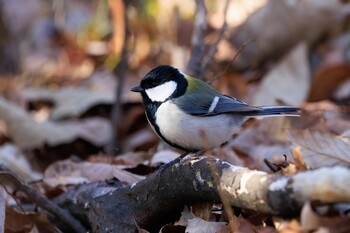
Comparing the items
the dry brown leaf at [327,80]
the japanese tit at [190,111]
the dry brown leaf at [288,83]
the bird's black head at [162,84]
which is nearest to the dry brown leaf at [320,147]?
the japanese tit at [190,111]

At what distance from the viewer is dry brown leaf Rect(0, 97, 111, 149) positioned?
188 inches

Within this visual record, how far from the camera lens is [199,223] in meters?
2.48

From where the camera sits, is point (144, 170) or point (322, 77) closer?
point (144, 170)

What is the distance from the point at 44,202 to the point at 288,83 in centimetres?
226

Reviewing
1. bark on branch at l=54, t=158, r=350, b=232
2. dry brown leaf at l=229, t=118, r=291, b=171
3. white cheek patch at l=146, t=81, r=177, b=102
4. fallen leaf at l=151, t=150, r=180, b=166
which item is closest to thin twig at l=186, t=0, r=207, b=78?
dry brown leaf at l=229, t=118, r=291, b=171

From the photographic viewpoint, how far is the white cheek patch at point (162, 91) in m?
3.17

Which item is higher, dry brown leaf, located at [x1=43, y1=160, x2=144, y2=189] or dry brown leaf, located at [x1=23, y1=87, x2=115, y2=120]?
dry brown leaf, located at [x1=43, y1=160, x2=144, y2=189]

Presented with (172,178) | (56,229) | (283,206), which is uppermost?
(283,206)

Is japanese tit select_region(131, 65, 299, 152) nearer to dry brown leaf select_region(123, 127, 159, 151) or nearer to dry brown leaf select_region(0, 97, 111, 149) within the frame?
dry brown leaf select_region(123, 127, 159, 151)

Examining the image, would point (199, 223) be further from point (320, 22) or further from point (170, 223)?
point (320, 22)

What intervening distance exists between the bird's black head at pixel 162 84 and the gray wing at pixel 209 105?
0.30ft

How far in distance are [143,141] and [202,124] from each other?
193 centimetres

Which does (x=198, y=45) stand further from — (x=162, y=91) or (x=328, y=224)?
(x=328, y=224)

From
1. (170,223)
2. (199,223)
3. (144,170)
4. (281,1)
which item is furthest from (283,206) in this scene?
(281,1)
